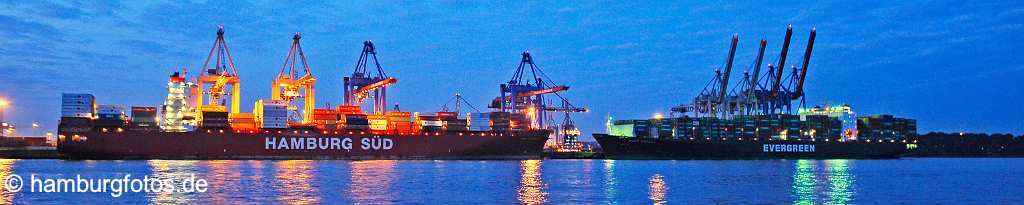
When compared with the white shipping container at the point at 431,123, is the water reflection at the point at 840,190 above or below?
below

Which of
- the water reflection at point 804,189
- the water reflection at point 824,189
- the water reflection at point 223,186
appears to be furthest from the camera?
the water reflection at point 824,189

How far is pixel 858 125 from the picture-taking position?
267 ft

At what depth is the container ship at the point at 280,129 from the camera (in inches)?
2248

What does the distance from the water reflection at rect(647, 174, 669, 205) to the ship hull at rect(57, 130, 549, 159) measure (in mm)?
26290

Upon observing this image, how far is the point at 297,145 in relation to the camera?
201ft

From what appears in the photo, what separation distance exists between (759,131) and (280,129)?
118 ft

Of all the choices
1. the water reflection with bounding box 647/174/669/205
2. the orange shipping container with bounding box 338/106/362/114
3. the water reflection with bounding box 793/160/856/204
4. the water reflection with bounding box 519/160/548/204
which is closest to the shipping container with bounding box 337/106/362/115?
the orange shipping container with bounding box 338/106/362/114

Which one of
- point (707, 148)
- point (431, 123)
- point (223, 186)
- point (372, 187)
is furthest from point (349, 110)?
point (223, 186)

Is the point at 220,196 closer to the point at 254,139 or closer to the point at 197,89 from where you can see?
the point at 254,139

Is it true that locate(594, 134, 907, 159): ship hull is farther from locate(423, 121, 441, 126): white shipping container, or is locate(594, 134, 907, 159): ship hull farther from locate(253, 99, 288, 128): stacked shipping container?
locate(253, 99, 288, 128): stacked shipping container

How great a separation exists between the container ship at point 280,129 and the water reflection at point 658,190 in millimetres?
26435

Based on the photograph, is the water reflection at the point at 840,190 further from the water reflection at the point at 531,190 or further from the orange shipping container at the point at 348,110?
the orange shipping container at the point at 348,110

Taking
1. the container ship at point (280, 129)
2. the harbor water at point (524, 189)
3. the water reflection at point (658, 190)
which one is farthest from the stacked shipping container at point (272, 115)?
the water reflection at point (658, 190)

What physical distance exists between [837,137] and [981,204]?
175 ft
